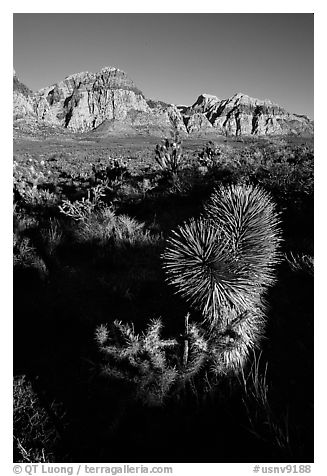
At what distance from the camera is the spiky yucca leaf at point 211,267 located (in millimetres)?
2721

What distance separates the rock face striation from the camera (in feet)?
250

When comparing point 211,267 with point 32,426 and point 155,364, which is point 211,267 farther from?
point 32,426

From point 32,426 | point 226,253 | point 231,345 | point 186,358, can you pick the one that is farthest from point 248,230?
point 32,426

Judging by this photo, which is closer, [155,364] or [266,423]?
[266,423]

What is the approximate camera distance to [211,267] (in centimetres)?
275

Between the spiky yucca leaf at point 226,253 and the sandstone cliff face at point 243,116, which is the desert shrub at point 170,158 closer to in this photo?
the spiky yucca leaf at point 226,253

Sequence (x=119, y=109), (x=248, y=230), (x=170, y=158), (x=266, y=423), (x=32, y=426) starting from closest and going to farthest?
(x=266, y=423) < (x=32, y=426) < (x=248, y=230) < (x=170, y=158) < (x=119, y=109)

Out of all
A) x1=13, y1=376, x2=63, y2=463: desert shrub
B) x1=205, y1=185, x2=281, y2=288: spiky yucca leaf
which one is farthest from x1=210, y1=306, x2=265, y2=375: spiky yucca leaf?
x1=13, y1=376, x2=63, y2=463: desert shrub

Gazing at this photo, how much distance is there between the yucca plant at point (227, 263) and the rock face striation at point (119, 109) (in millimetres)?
60443

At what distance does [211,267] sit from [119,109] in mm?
116468

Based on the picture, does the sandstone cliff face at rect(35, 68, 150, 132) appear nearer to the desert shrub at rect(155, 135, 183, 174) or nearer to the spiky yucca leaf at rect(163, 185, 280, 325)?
the desert shrub at rect(155, 135, 183, 174)

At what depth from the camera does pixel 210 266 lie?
2.74m

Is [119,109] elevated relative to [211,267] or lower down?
elevated
